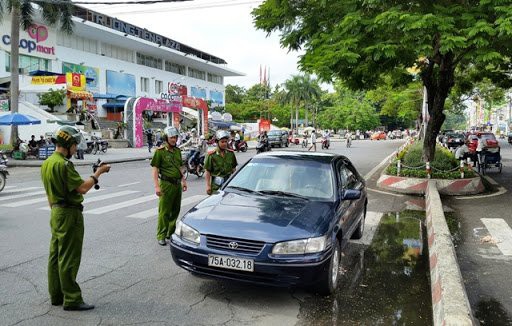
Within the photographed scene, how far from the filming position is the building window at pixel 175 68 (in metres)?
63.0

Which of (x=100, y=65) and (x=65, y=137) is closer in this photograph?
(x=65, y=137)

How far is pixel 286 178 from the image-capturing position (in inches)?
230

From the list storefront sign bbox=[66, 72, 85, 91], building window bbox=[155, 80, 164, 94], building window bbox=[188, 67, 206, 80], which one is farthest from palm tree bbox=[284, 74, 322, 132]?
storefront sign bbox=[66, 72, 85, 91]

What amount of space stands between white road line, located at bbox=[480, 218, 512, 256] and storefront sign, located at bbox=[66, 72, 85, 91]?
108 feet

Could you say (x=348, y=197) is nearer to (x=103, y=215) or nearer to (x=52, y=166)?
(x=52, y=166)

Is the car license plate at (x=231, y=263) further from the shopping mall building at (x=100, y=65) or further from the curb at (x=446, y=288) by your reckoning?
the shopping mall building at (x=100, y=65)

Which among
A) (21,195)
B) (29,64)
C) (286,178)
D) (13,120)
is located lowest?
(21,195)

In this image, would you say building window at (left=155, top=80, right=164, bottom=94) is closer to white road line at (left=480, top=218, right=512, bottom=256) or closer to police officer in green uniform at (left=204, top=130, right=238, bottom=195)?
police officer in green uniform at (left=204, top=130, right=238, bottom=195)

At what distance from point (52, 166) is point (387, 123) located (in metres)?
104

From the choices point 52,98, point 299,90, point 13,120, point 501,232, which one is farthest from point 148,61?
point 501,232

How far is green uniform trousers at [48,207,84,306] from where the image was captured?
4.21 m

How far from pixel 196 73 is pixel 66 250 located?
6949cm

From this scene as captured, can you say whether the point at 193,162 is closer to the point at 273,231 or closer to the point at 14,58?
the point at 273,231

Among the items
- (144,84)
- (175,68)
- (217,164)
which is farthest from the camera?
(175,68)
